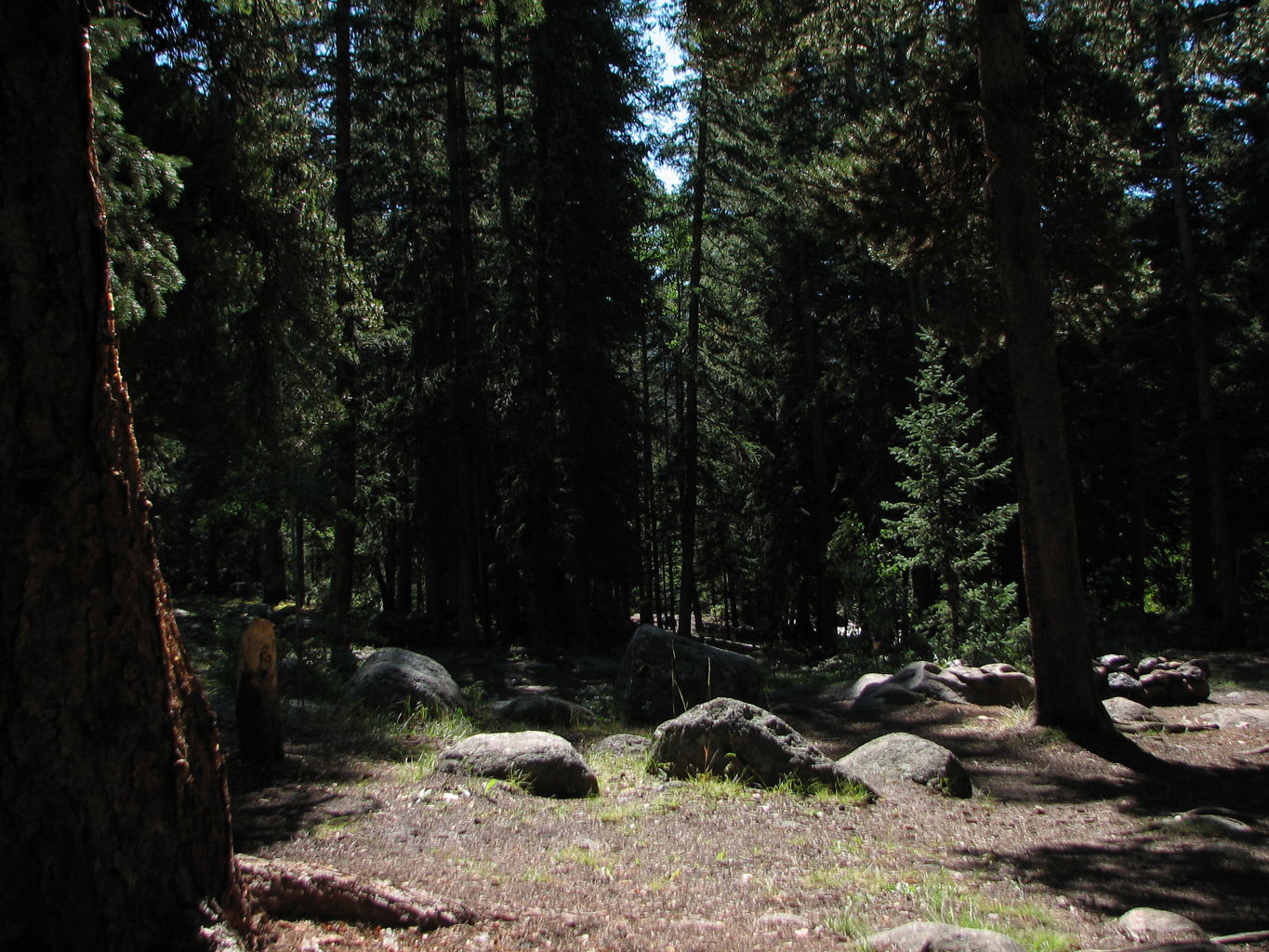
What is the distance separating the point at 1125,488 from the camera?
90.7 ft

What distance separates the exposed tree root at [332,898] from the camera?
322cm

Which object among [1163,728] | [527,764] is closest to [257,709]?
[527,764]

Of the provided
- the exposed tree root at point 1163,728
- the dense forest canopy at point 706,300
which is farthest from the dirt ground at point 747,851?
the dense forest canopy at point 706,300

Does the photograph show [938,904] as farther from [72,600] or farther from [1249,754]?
[1249,754]

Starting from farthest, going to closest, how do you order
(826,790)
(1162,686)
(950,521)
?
1. (950,521)
2. (1162,686)
3. (826,790)

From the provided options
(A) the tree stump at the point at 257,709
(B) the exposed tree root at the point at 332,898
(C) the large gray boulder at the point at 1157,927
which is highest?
(A) the tree stump at the point at 257,709

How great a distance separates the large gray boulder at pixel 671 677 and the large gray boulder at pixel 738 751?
285 cm

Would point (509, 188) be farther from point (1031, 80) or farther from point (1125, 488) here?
point (1125, 488)

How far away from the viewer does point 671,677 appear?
1045 centimetres

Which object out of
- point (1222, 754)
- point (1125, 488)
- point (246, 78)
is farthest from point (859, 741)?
point (1125, 488)

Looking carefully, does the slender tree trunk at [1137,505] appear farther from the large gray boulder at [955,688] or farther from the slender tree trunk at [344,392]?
the slender tree trunk at [344,392]

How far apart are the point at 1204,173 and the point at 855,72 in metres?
8.61

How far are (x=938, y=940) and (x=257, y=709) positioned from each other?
14.0 ft

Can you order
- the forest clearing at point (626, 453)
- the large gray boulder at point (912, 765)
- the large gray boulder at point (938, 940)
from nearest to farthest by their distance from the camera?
1. the forest clearing at point (626, 453)
2. the large gray boulder at point (938, 940)
3. the large gray boulder at point (912, 765)
